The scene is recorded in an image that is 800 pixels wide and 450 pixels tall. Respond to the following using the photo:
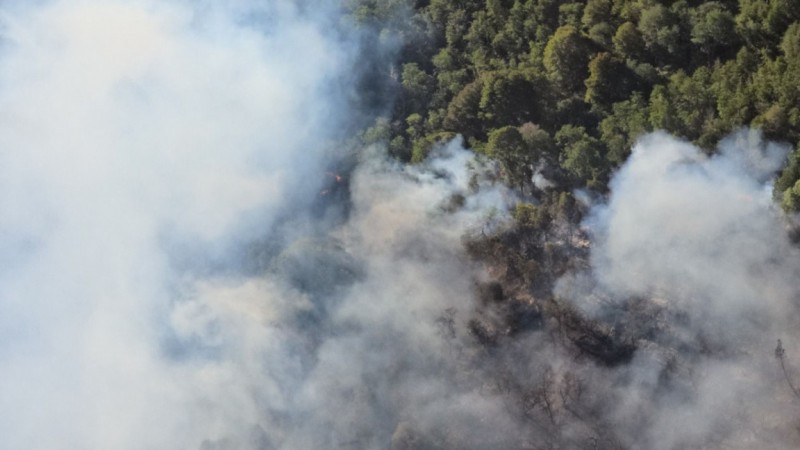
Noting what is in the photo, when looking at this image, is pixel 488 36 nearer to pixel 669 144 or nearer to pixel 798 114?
pixel 669 144

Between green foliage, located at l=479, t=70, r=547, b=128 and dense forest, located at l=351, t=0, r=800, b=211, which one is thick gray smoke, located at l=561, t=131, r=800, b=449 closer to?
dense forest, located at l=351, t=0, r=800, b=211

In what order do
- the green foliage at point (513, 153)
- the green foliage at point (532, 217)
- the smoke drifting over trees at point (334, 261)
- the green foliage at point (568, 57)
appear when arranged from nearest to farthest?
the smoke drifting over trees at point (334, 261) < the green foliage at point (532, 217) < the green foliage at point (513, 153) < the green foliage at point (568, 57)

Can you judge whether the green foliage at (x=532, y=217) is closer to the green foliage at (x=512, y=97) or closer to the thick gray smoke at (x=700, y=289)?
the thick gray smoke at (x=700, y=289)

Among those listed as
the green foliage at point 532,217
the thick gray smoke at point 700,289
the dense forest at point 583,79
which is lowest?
the thick gray smoke at point 700,289

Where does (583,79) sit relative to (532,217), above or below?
above

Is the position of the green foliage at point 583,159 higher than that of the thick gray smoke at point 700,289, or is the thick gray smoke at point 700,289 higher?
the green foliage at point 583,159

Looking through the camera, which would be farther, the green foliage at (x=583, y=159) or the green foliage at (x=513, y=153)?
the green foliage at (x=513, y=153)

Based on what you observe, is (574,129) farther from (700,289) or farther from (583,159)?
(700,289)

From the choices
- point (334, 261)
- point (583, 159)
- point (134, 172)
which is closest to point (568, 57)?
point (583, 159)

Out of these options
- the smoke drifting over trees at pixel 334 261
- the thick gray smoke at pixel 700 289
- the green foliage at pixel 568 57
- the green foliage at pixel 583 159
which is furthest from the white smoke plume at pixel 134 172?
the thick gray smoke at pixel 700 289
